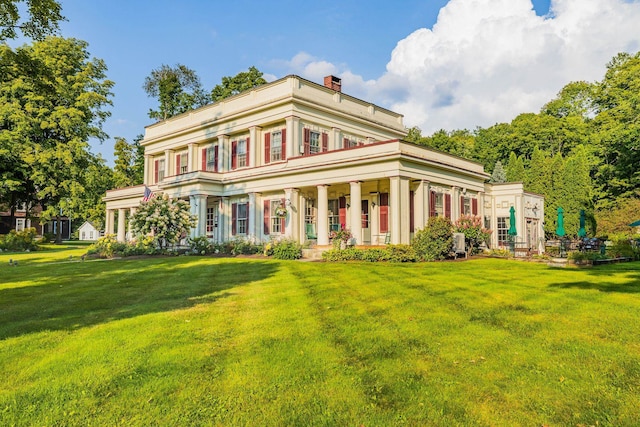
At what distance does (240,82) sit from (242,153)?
1998cm

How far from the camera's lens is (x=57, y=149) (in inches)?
1367

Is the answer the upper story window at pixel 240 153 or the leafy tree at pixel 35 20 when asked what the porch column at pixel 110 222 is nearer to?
the upper story window at pixel 240 153

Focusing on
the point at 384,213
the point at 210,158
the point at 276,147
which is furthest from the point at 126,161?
the point at 384,213

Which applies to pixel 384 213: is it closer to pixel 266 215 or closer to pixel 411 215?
pixel 411 215

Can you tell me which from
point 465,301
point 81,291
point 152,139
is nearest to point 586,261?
point 465,301

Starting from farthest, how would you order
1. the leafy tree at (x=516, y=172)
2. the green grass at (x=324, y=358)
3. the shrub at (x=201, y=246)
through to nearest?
1. the leafy tree at (x=516, y=172)
2. the shrub at (x=201, y=246)
3. the green grass at (x=324, y=358)

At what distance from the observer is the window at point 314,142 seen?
24.5 metres

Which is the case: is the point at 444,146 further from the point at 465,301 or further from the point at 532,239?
the point at 465,301

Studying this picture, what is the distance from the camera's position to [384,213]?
2123 centimetres

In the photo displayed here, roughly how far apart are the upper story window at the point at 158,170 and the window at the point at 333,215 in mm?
17257

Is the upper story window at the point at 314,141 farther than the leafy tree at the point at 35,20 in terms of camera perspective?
Yes

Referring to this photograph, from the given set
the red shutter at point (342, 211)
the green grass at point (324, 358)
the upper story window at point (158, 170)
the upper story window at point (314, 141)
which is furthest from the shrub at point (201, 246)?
the upper story window at point (158, 170)

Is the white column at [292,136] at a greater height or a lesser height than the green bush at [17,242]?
greater

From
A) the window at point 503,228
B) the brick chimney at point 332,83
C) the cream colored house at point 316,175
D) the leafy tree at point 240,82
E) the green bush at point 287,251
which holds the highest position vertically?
the leafy tree at point 240,82
